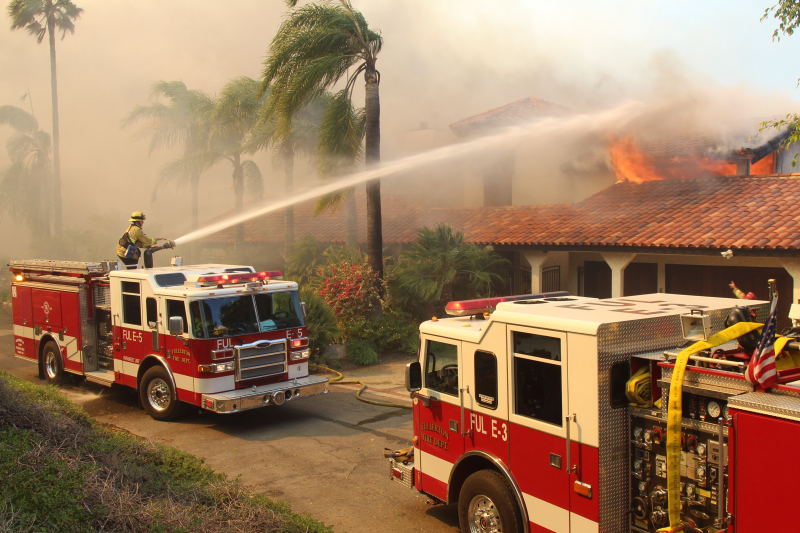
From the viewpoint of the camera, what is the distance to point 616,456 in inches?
169

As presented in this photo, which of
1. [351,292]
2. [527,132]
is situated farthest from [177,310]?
[527,132]

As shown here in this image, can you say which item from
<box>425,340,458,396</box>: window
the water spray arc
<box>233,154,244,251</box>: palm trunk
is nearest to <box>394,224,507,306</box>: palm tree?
the water spray arc

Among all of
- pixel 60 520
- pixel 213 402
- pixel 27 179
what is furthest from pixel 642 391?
pixel 27 179

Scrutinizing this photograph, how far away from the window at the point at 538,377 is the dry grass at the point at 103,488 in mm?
2086

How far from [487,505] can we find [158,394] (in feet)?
22.3

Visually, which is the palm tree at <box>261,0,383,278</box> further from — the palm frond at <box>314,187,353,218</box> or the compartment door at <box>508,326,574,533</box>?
the compartment door at <box>508,326,574,533</box>

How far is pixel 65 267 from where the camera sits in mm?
12094

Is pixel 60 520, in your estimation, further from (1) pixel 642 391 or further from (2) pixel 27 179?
(2) pixel 27 179

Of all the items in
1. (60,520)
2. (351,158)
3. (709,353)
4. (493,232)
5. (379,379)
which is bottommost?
(379,379)

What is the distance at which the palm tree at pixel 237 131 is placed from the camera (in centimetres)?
2420

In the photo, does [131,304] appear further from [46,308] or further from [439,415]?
[439,415]

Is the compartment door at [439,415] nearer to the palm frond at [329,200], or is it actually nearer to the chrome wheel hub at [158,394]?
the chrome wheel hub at [158,394]

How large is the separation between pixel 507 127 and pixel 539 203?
322 centimetres

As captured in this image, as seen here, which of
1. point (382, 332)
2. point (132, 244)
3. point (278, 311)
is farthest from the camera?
point (382, 332)
